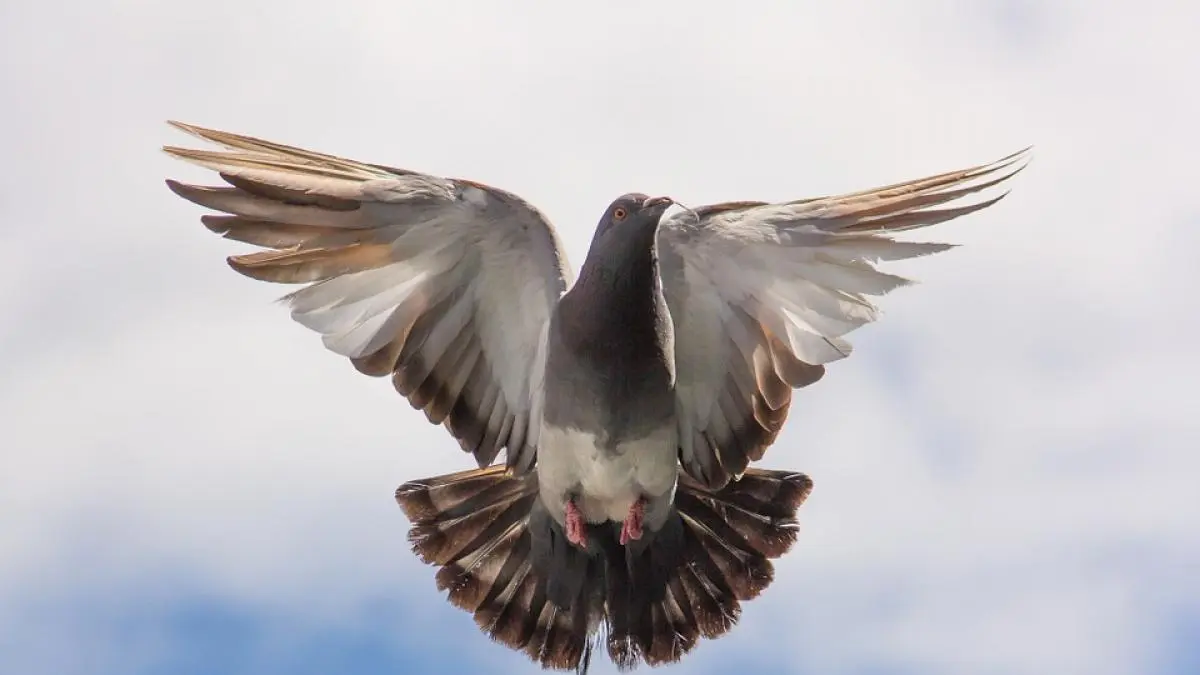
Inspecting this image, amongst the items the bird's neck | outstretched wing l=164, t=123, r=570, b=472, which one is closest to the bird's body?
the bird's neck

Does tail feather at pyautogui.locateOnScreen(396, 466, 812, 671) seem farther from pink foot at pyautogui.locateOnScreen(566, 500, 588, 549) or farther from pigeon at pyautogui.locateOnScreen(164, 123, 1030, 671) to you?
pink foot at pyautogui.locateOnScreen(566, 500, 588, 549)

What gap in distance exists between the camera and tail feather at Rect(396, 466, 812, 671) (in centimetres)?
996

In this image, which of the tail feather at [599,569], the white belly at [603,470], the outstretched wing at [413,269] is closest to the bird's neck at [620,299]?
the outstretched wing at [413,269]

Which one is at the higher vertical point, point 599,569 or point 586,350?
point 586,350

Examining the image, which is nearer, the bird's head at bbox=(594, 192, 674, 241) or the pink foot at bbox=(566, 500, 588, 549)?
the bird's head at bbox=(594, 192, 674, 241)

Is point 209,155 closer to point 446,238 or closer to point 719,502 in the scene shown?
point 446,238

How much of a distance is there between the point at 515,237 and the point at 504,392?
112 centimetres

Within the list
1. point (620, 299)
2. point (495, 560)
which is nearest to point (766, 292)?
point (620, 299)

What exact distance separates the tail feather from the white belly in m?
0.46

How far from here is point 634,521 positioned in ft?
31.0

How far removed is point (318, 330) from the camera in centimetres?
890

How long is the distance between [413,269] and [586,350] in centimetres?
111

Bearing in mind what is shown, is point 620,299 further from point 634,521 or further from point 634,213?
point 634,521

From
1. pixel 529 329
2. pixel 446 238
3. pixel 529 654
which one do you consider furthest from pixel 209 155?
pixel 529 654
